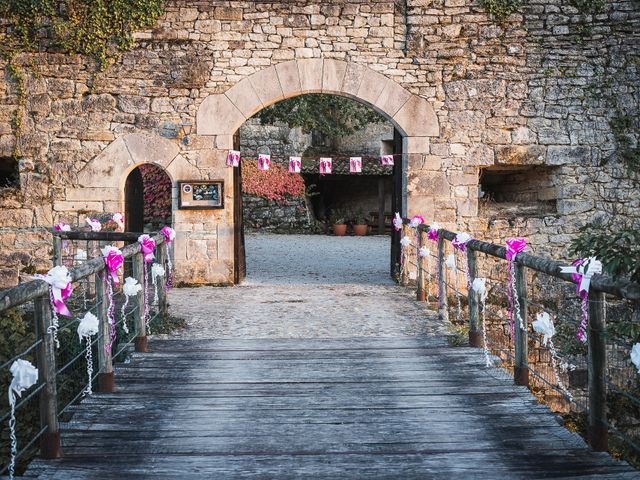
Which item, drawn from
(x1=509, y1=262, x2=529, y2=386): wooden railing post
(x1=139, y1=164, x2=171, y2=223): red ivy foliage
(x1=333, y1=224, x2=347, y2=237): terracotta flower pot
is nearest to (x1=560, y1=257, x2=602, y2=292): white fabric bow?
(x1=509, y1=262, x2=529, y2=386): wooden railing post

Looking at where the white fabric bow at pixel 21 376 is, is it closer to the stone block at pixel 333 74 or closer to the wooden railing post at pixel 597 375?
the wooden railing post at pixel 597 375

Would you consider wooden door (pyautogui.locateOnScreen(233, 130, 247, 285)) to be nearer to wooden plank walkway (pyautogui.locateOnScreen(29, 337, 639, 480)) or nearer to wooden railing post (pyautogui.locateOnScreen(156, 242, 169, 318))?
wooden railing post (pyautogui.locateOnScreen(156, 242, 169, 318))

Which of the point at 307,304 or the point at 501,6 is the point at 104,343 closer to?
the point at 307,304

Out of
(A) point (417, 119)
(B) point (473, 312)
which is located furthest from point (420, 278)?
(B) point (473, 312)

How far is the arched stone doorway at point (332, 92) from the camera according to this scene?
8273mm

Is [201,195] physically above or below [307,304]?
above

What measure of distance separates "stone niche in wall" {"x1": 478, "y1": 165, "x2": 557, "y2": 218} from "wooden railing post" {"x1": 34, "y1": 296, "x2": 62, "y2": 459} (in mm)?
6484

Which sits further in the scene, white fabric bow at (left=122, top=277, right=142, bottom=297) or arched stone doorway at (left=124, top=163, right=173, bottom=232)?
arched stone doorway at (left=124, top=163, right=173, bottom=232)

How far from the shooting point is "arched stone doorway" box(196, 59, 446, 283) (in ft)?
27.1

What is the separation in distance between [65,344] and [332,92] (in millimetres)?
4223

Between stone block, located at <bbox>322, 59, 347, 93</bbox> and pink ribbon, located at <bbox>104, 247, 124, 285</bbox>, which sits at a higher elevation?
stone block, located at <bbox>322, 59, 347, 93</bbox>

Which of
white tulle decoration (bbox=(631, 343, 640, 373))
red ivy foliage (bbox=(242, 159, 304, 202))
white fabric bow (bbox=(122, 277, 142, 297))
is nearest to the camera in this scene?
white tulle decoration (bbox=(631, 343, 640, 373))

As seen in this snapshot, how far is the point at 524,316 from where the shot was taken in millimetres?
3934

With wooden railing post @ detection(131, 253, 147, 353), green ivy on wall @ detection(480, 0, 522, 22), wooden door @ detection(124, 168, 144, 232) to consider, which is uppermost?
green ivy on wall @ detection(480, 0, 522, 22)
